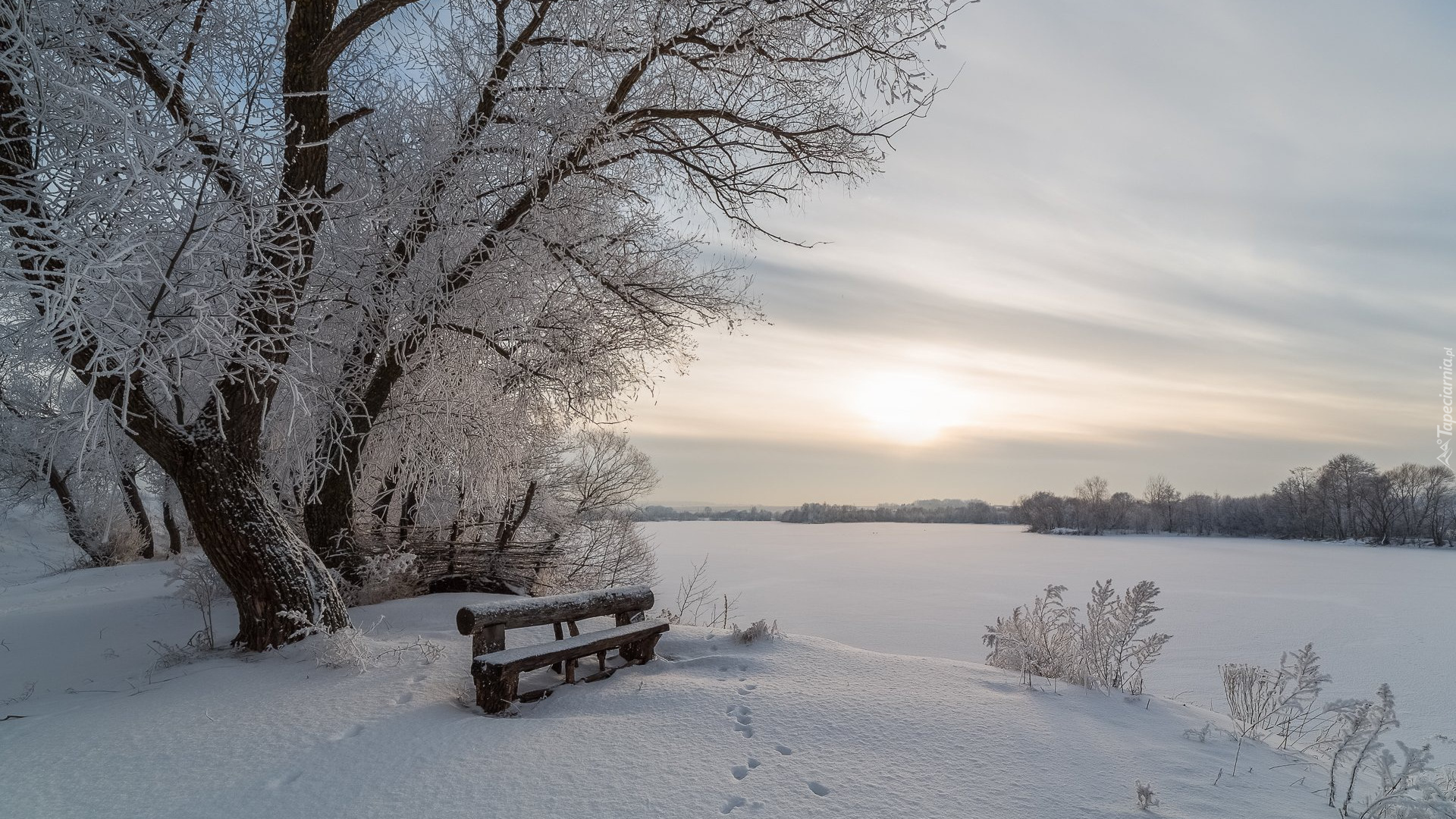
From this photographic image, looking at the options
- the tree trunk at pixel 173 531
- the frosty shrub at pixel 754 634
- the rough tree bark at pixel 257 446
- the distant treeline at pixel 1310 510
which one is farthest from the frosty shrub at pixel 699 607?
the distant treeline at pixel 1310 510

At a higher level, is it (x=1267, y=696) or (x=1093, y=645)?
(x=1093, y=645)

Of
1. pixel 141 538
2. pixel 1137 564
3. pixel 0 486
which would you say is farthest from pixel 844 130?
A: pixel 1137 564

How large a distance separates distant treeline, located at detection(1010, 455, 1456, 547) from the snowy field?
2382cm

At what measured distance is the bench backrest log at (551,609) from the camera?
4.80m

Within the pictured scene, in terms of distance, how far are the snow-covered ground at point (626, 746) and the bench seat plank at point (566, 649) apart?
0.25m

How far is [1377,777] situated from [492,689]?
17.5 feet

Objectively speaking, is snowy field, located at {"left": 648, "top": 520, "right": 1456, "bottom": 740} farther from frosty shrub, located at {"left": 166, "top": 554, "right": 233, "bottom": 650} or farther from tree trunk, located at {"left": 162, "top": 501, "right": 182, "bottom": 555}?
tree trunk, located at {"left": 162, "top": 501, "right": 182, "bottom": 555}

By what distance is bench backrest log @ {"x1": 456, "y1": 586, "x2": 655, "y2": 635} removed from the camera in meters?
4.80

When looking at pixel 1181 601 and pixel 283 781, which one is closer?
pixel 283 781

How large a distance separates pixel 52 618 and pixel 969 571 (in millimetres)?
22645

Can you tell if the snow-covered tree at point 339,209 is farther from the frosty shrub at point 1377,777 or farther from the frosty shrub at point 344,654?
the frosty shrub at point 1377,777

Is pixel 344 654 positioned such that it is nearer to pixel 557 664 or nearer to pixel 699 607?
pixel 557 664

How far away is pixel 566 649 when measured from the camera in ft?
16.3

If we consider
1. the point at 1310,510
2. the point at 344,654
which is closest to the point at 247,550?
the point at 344,654
